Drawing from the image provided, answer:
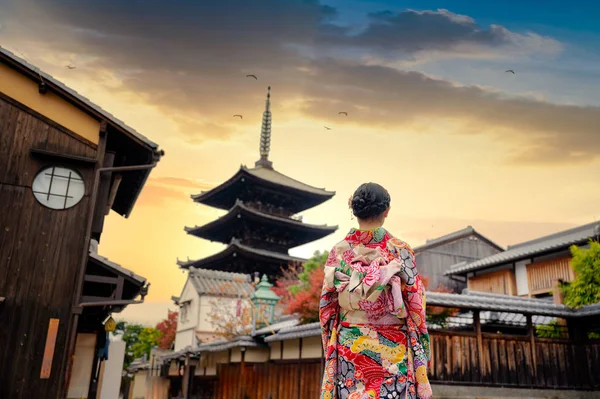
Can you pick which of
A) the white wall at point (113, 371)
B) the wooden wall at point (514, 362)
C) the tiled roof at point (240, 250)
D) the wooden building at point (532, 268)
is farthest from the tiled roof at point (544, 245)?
the white wall at point (113, 371)

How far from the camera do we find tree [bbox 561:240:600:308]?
49.7 feet

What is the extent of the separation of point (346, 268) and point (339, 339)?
475 mm

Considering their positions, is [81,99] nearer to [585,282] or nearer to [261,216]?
[585,282]

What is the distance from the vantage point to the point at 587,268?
1588 centimetres

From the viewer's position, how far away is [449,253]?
32406 mm

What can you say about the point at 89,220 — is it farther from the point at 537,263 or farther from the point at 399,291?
the point at 537,263

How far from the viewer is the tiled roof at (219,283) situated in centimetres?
2872

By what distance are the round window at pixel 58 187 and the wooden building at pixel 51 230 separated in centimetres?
2

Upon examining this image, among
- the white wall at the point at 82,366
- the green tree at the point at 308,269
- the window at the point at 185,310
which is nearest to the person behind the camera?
the white wall at the point at 82,366

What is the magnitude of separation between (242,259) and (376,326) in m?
31.3

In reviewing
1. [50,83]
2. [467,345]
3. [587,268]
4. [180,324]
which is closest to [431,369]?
[467,345]

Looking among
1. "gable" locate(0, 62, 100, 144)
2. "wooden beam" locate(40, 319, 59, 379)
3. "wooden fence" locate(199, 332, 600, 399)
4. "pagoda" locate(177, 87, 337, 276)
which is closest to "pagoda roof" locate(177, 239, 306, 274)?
"pagoda" locate(177, 87, 337, 276)

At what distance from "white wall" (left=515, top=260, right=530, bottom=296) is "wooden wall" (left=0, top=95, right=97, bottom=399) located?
61.0 ft

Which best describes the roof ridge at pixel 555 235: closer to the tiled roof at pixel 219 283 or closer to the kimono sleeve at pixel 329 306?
the tiled roof at pixel 219 283
